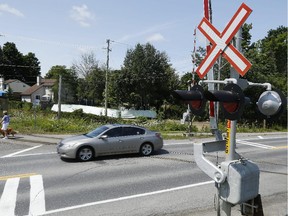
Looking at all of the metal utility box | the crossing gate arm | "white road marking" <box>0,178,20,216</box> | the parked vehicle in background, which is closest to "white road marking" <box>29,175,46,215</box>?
"white road marking" <box>0,178,20,216</box>

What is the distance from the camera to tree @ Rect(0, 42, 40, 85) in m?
87.4

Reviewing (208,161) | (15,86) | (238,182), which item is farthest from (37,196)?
(15,86)

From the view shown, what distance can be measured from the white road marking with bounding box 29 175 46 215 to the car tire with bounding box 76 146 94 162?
269 cm

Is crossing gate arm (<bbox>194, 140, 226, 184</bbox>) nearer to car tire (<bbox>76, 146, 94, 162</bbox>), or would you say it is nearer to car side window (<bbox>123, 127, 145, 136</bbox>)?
car tire (<bbox>76, 146, 94, 162</bbox>)

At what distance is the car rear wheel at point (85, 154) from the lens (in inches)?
508

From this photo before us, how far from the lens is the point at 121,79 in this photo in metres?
51.1

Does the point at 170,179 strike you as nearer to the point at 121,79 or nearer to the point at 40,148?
the point at 40,148

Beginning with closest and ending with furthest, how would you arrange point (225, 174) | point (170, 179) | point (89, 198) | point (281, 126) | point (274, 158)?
1. point (225, 174)
2. point (89, 198)
3. point (170, 179)
4. point (274, 158)
5. point (281, 126)

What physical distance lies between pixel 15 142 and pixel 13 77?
78934 mm

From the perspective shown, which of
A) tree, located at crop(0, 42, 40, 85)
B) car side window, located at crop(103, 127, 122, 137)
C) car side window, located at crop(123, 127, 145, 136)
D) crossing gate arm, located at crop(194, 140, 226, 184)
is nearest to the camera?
crossing gate arm, located at crop(194, 140, 226, 184)

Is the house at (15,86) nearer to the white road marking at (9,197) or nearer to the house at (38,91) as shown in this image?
the house at (38,91)

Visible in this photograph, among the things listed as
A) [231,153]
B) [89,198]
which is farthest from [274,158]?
[231,153]

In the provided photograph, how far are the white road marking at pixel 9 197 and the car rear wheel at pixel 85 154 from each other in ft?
10.8

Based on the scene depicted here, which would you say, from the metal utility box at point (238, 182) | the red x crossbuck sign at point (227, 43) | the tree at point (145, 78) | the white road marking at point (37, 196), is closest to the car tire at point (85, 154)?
the white road marking at point (37, 196)
